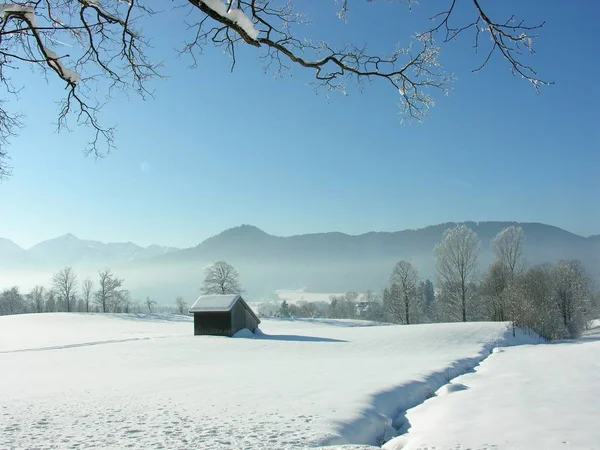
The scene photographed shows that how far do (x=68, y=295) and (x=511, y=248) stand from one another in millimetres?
83732

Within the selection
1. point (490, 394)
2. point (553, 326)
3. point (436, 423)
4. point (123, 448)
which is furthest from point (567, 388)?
point (553, 326)

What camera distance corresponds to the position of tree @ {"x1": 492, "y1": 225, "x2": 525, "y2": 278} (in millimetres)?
61138

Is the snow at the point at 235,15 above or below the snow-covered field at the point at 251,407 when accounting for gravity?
above

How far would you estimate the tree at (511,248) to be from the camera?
61.1 meters

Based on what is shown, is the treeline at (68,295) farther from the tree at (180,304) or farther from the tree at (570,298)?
the tree at (570,298)

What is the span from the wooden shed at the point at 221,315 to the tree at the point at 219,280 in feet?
88.9

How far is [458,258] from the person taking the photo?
195 ft

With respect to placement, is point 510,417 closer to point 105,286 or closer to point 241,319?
point 241,319

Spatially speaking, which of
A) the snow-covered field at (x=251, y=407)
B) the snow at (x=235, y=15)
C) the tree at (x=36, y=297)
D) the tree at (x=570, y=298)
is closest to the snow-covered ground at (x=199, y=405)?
the snow-covered field at (x=251, y=407)

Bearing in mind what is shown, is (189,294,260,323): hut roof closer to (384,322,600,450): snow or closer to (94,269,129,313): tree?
(384,322,600,450): snow

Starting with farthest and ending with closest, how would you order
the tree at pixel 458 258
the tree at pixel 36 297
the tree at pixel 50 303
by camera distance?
the tree at pixel 36 297 < the tree at pixel 50 303 < the tree at pixel 458 258

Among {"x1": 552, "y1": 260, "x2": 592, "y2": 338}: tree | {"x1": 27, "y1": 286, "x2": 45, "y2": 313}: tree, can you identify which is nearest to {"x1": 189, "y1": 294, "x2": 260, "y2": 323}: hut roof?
{"x1": 552, "y1": 260, "x2": 592, "y2": 338}: tree

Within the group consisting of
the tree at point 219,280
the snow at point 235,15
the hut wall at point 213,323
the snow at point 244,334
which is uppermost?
the snow at point 235,15

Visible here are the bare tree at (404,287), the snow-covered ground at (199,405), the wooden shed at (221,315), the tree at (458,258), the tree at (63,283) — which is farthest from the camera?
the tree at (63,283)
